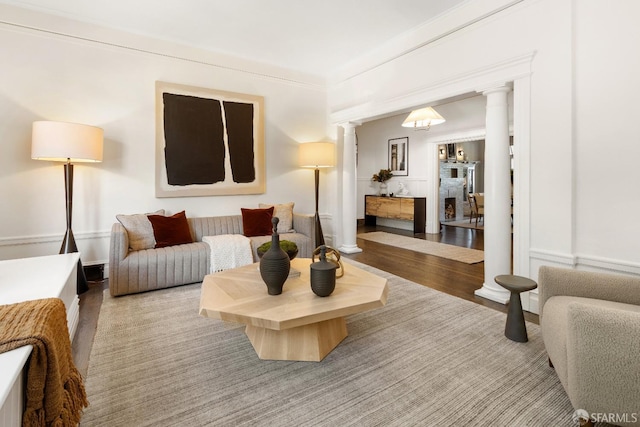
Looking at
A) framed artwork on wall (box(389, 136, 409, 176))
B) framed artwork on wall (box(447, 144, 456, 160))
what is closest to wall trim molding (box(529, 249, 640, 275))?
framed artwork on wall (box(389, 136, 409, 176))

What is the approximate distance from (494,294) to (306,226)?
2.31 metres

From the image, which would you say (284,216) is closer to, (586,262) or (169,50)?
(169,50)

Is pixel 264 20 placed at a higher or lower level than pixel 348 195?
higher

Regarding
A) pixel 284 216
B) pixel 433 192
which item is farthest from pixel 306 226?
pixel 433 192

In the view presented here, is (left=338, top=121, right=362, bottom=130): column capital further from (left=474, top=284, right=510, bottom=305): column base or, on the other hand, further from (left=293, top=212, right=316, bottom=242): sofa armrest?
(left=474, top=284, right=510, bottom=305): column base

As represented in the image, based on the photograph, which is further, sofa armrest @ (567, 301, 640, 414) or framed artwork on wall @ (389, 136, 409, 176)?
framed artwork on wall @ (389, 136, 409, 176)

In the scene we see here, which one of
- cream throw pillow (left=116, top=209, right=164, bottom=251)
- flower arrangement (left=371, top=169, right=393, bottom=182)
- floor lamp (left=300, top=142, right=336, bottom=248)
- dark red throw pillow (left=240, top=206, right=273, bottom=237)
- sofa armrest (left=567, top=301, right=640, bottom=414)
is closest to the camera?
sofa armrest (left=567, top=301, right=640, bottom=414)

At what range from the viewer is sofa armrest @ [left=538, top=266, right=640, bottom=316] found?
5.46 ft

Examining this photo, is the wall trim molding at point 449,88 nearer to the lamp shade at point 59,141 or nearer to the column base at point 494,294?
the column base at point 494,294

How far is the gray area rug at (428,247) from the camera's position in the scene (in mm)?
4550

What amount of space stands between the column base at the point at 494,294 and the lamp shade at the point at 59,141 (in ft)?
13.3

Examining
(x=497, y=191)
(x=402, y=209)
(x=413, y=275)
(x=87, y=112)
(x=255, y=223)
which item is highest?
(x=87, y=112)

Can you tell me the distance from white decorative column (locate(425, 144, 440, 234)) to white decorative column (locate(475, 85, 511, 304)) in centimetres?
399

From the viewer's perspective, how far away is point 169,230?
11.4ft
